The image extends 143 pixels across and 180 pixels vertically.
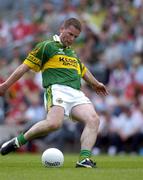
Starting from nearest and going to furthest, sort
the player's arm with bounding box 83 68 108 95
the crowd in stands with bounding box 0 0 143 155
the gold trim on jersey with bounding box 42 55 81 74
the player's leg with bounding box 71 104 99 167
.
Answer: the player's leg with bounding box 71 104 99 167
the gold trim on jersey with bounding box 42 55 81 74
the player's arm with bounding box 83 68 108 95
the crowd in stands with bounding box 0 0 143 155

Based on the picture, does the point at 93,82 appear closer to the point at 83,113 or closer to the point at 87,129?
the point at 83,113

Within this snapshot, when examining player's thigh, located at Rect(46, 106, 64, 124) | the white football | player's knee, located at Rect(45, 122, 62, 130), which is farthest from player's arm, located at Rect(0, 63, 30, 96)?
the white football

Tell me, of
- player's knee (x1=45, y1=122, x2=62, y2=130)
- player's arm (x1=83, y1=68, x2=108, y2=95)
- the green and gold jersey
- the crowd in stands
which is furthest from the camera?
the crowd in stands

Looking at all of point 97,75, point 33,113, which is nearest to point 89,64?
point 97,75

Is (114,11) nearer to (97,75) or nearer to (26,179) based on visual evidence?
(97,75)

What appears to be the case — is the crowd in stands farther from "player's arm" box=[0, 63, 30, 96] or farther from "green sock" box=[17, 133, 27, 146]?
"player's arm" box=[0, 63, 30, 96]

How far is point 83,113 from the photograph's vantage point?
11.5 m

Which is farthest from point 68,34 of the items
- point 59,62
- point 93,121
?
point 93,121

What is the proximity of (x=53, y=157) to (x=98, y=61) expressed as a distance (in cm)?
1144

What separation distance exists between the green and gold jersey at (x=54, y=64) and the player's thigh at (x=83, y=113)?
1.07 ft

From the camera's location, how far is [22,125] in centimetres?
2070

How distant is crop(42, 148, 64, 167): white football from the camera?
11141 mm

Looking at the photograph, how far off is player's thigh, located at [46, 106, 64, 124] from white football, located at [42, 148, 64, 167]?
1.40 ft

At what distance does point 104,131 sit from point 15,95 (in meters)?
2.66
